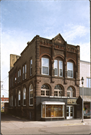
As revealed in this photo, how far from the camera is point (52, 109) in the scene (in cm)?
2339

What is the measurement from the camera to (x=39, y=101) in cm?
2312

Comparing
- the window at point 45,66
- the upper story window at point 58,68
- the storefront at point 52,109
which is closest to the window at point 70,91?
the upper story window at point 58,68

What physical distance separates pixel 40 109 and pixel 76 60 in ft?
34.4

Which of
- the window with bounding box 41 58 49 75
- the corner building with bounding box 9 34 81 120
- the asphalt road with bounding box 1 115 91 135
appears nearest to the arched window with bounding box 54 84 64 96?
the corner building with bounding box 9 34 81 120

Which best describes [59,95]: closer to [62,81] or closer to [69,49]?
[62,81]

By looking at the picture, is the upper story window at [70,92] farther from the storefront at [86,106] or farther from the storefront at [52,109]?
the storefront at [52,109]

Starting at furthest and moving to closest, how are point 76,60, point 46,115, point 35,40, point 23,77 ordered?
point 23,77 < point 76,60 < point 35,40 < point 46,115

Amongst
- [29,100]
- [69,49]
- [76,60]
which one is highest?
[69,49]

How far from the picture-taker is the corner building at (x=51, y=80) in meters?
23.4

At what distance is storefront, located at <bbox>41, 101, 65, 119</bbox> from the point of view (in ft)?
74.9

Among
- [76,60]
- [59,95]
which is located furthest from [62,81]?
[76,60]

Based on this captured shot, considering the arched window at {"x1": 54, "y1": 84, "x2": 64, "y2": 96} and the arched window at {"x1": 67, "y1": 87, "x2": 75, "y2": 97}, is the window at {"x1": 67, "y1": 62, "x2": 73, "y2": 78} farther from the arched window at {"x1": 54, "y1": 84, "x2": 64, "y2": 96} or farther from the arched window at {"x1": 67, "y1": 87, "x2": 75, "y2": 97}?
the arched window at {"x1": 54, "y1": 84, "x2": 64, "y2": 96}

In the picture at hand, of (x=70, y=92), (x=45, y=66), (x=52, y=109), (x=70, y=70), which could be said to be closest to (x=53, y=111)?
(x=52, y=109)

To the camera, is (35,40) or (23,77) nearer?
(35,40)
